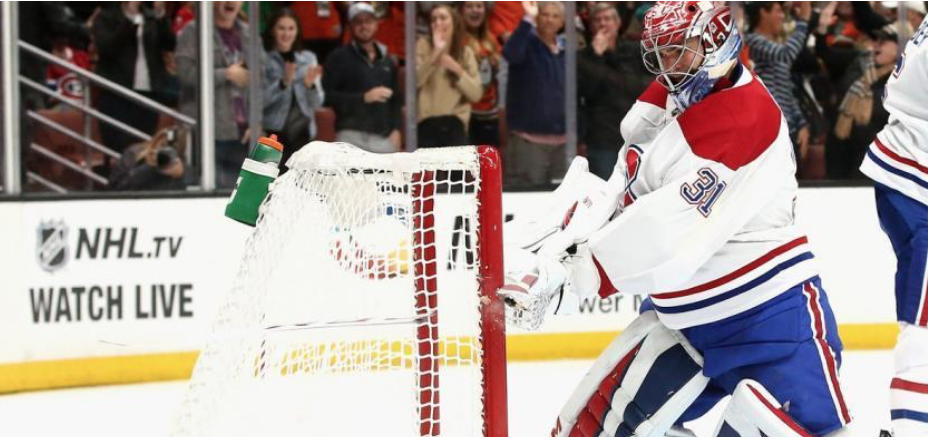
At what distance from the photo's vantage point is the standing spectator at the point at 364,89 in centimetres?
524

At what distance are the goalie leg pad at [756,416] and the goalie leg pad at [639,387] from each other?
12 centimetres

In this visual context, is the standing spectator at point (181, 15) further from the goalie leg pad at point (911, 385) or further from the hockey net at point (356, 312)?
the goalie leg pad at point (911, 385)

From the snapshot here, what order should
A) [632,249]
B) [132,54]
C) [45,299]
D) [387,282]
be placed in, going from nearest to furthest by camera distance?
[632,249] < [387,282] < [45,299] < [132,54]

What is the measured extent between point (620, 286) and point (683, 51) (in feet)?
1.45

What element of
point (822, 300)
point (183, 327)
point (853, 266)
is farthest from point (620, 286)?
point (853, 266)

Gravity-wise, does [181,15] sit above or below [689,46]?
below

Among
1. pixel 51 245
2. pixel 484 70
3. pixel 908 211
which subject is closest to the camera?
pixel 908 211

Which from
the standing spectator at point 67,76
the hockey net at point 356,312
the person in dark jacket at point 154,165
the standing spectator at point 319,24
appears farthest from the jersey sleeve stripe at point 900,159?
the standing spectator at point 67,76

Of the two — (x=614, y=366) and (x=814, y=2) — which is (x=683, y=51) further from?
(x=814, y=2)

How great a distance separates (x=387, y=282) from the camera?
2.67m

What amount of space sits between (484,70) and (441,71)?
193 mm

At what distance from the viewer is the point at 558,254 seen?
2.29 m

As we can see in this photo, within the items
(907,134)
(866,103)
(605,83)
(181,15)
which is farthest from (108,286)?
(866,103)

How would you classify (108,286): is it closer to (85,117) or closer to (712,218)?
(85,117)
